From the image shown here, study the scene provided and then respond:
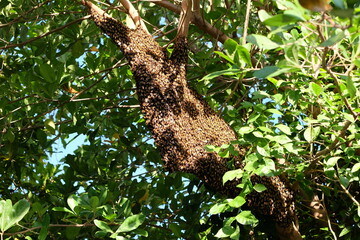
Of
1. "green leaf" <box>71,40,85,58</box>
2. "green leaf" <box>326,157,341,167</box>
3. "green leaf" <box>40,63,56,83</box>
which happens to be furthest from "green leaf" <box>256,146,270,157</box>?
"green leaf" <box>71,40,85,58</box>

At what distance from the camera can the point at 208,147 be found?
201 cm

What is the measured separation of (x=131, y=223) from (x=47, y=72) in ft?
2.57

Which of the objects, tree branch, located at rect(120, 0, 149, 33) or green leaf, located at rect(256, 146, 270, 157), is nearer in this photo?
green leaf, located at rect(256, 146, 270, 157)

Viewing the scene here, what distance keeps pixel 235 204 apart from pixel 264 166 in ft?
0.55

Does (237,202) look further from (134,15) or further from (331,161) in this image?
(134,15)

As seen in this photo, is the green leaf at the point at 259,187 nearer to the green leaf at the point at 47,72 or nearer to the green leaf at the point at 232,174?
the green leaf at the point at 232,174

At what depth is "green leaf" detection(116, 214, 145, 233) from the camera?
2258 mm

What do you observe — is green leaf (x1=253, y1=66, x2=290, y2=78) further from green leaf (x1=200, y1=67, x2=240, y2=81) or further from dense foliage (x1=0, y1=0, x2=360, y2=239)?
green leaf (x1=200, y1=67, x2=240, y2=81)

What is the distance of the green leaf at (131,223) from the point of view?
2258 millimetres

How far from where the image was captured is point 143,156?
3363 mm

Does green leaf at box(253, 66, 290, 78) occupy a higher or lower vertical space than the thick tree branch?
lower

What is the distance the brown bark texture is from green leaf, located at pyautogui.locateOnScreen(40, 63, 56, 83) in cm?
32

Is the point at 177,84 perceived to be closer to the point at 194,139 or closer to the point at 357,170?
the point at 194,139

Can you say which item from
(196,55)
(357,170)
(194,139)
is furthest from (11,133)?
(357,170)
